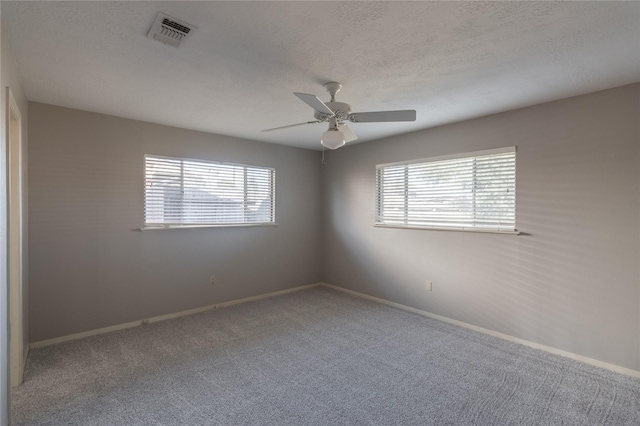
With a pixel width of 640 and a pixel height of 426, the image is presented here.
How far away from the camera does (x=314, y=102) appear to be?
7.39 ft

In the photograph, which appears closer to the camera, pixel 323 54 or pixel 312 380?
pixel 323 54

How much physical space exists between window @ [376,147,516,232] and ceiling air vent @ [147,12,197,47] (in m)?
3.11

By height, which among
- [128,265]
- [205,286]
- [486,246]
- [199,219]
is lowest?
[205,286]

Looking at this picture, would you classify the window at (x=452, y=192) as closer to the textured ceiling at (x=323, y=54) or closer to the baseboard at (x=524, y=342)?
the textured ceiling at (x=323, y=54)

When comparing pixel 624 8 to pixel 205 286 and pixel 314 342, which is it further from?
pixel 205 286

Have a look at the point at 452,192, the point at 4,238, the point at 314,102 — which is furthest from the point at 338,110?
the point at 4,238

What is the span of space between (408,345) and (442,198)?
183cm

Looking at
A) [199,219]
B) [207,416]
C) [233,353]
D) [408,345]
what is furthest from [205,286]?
[408,345]

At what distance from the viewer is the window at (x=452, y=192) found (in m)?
3.50

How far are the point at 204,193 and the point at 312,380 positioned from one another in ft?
9.30

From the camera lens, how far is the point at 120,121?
366 cm

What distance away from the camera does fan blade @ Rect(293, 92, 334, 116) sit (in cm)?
214

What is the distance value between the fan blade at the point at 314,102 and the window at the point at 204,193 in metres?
2.51

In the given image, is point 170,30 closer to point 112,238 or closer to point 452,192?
point 112,238
